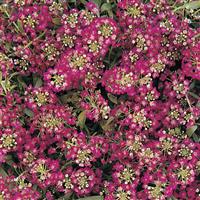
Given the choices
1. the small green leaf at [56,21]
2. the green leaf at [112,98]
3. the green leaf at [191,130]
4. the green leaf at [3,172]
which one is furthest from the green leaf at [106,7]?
the green leaf at [3,172]

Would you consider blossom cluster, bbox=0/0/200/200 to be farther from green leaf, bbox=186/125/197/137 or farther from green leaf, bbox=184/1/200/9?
green leaf, bbox=184/1/200/9

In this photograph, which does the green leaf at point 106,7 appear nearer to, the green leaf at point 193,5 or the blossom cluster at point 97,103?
the blossom cluster at point 97,103

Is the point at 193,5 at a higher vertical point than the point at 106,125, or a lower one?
higher

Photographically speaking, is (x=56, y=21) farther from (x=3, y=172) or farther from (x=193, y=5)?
(x=3, y=172)

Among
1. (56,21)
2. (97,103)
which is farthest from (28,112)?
(56,21)

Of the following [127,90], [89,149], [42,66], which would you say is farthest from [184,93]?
[42,66]

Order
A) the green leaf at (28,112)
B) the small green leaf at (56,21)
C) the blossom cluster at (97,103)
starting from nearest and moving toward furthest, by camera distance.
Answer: the blossom cluster at (97,103) → the green leaf at (28,112) → the small green leaf at (56,21)

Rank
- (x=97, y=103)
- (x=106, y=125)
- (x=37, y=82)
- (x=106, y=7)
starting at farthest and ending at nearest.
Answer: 1. (x=106, y=7)
2. (x=37, y=82)
3. (x=106, y=125)
4. (x=97, y=103)

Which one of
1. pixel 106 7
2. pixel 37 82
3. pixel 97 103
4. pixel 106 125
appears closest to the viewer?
pixel 97 103
